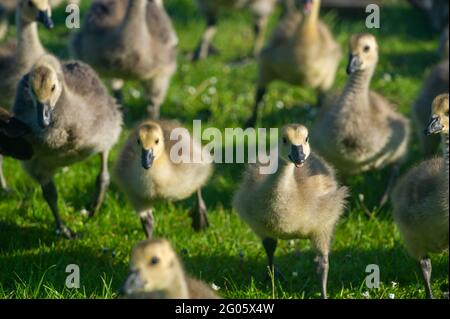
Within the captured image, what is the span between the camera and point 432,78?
8.19m

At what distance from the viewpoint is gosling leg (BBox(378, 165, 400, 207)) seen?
25.0 ft

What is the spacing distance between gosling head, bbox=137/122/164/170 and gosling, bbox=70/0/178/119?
2.36 metres

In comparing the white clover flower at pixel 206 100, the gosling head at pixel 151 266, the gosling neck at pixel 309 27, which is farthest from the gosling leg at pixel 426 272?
the white clover flower at pixel 206 100

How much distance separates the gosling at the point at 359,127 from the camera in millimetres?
7258

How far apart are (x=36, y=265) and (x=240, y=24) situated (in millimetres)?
7051

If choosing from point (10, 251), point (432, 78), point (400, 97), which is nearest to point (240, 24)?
point (400, 97)

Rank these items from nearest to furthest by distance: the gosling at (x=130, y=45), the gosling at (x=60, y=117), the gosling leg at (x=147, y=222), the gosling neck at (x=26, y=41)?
the gosling at (x=60, y=117) < the gosling leg at (x=147, y=222) < the gosling neck at (x=26, y=41) < the gosling at (x=130, y=45)

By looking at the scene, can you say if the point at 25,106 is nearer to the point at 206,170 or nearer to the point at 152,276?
the point at 206,170

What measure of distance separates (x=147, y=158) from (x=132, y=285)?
172cm

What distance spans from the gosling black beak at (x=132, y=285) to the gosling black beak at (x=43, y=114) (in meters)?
1.98

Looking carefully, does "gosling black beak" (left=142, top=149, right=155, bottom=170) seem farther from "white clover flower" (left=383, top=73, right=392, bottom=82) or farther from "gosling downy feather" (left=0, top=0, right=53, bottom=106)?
"white clover flower" (left=383, top=73, right=392, bottom=82)

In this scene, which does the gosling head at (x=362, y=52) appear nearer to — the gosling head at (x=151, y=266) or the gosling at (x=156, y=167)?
the gosling at (x=156, y=167)

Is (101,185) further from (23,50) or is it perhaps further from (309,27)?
(309,27)

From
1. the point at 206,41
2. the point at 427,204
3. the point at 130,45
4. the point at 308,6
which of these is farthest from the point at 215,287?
the point at 206,41
